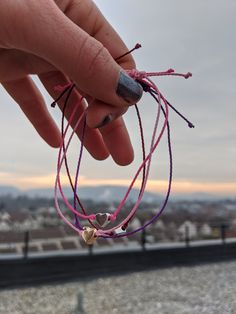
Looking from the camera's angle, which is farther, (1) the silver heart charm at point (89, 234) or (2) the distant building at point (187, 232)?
(2) the distant building at point (187, 232)

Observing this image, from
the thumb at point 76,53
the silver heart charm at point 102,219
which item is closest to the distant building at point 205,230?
the silver heart charm at point 102,219

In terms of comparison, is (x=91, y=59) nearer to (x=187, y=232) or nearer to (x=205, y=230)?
(x=187, y=232)

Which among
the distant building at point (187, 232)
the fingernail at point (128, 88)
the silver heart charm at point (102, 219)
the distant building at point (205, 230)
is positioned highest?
the fingernail at point (128, 88)

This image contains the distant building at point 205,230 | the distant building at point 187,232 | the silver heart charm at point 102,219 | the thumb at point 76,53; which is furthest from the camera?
the distant building at point 205,230

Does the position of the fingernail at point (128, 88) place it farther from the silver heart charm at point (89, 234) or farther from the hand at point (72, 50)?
the silver heart charm at point (89, 234)

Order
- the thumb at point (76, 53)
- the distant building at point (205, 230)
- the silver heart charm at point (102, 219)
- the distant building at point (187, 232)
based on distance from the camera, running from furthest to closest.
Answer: the distant building at point (205, 230) → the distant building at point (187, 232) → the silver heart charm at point (102, 219) → the thumb at point (76, 53)

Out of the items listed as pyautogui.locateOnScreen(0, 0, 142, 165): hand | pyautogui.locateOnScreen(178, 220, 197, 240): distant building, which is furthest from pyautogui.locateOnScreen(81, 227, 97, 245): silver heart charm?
pyautogui.locateOnScreen(178, 220, 197, 240): distant building

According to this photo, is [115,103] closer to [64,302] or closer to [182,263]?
[64,302]
